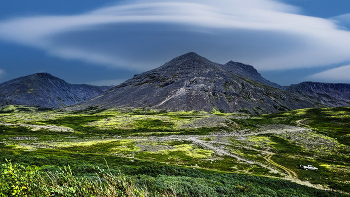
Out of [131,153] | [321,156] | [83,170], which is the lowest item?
[321,156]

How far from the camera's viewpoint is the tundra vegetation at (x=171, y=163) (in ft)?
41.2

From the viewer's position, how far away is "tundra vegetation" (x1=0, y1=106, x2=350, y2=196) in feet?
41.2

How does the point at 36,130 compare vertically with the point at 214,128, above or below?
above

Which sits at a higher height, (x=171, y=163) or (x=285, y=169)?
(x=171, y=163)

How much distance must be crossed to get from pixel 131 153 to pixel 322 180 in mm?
58393

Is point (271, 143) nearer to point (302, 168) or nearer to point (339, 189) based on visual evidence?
point (302, 168)

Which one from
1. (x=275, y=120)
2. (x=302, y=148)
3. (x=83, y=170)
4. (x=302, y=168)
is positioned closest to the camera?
(x=83, y=170)

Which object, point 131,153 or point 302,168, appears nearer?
point 302,168

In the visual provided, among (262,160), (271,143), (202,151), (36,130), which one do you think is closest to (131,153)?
(202,151)

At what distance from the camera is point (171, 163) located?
62.5m

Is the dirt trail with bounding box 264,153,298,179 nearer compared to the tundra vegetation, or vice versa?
the tundra vegetation

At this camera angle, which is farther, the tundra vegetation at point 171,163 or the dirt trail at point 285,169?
the dirt trail at point 285,169

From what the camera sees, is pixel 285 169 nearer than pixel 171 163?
Yes

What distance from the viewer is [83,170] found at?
109 feet
